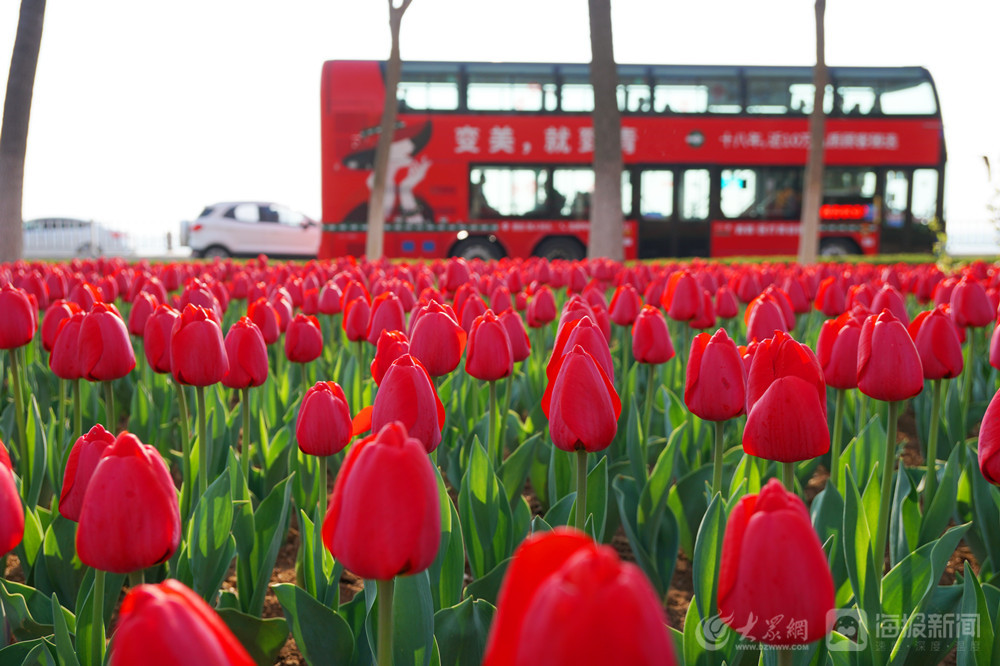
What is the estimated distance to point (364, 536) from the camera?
87cm

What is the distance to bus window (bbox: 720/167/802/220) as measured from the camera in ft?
56.3

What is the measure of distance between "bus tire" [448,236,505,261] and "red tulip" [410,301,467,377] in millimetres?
15179

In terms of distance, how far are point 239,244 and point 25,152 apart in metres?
11.8

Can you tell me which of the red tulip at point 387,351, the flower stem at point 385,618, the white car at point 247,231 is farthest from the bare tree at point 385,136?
the flower stem at point 385,618

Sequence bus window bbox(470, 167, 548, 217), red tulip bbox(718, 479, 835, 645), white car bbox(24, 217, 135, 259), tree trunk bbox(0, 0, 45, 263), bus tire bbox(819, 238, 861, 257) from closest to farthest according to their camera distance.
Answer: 1. red tulip bbox(718, 479, 835, 645)
2. tree trunk bbox(0, 0, 45, 263)
3. bus window bbox(470, 167, 548, 217)
4. bus tire bbox(819, 238, 861, 257)
5. white car bbox(24, 217, 135, 259)

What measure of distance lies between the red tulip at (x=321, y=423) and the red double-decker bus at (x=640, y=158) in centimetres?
1538

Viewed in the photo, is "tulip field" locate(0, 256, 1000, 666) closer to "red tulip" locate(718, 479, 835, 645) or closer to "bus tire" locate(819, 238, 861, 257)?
"red tulip" locate(718, 479, 835, 645)

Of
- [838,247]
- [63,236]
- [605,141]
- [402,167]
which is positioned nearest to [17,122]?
[605,141]

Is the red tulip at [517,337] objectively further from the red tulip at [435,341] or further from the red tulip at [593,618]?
the red tulip at [593,618]

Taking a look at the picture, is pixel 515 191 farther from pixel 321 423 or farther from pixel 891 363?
pixel 321 423

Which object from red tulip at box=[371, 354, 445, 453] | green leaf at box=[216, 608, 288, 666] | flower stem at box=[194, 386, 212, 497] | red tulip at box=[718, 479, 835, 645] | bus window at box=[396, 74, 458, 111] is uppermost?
bus window at box=[396, 74, 458, 111]

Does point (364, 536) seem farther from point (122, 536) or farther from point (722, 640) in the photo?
point (722, 640)

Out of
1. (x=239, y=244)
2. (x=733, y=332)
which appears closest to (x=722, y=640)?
(x=733, y=332)

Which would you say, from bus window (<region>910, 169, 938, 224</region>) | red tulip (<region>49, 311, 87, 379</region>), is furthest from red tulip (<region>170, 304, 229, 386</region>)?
bus window (<region>910, 169, 938, 224</region>)
